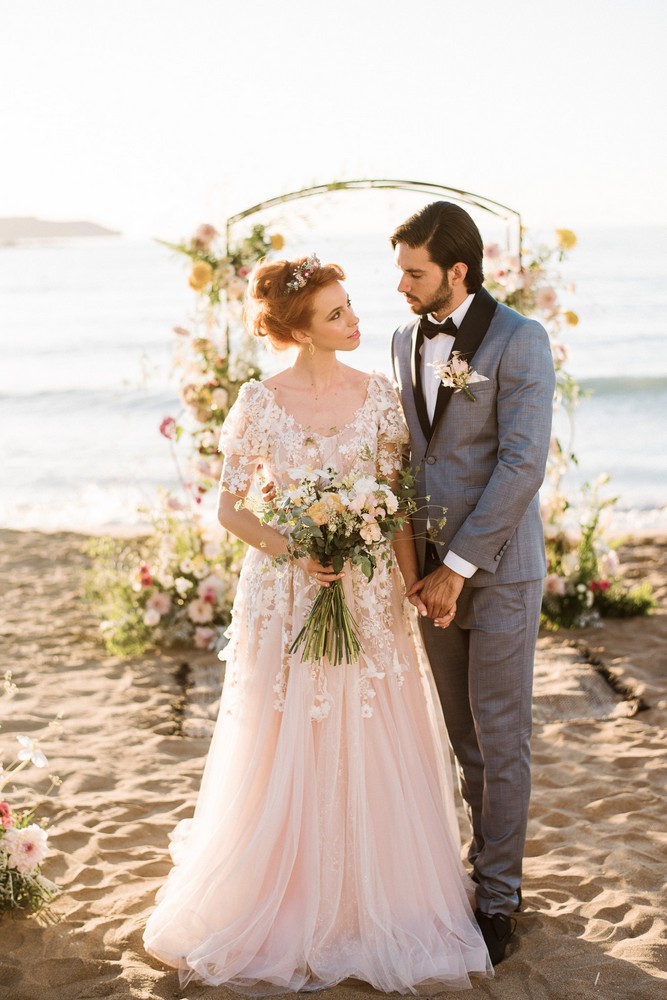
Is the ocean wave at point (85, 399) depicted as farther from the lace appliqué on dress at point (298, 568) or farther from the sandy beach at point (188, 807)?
the lace appliqué on dress at point (298, 568)

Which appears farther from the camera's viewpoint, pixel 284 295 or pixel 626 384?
pixel 626 384

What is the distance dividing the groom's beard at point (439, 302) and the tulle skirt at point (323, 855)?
972mm

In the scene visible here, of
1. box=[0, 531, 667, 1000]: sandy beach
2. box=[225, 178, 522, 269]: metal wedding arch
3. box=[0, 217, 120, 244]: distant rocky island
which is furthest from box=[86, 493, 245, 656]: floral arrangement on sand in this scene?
box=[0, 217, 120, 244]: distant rocky island

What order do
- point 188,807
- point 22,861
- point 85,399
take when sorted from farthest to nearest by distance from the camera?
point 85,399 → point 188,807 → point 22,861

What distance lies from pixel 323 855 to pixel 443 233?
1.95 metres

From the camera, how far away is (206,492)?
6312mm

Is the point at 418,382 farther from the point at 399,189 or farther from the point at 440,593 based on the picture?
the point at 399,189

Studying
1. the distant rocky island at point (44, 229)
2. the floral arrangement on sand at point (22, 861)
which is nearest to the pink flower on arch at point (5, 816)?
the floral arrangement on sand at point (22, 861)

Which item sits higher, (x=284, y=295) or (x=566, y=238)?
(x=566, y=238)

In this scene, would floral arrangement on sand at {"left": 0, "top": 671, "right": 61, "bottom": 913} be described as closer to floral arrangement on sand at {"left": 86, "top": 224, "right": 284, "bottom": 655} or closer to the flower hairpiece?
the flower hairpiece

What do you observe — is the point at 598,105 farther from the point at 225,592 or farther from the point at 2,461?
the point at 225,592

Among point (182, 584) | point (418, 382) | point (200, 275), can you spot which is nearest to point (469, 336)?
point (418, 382)

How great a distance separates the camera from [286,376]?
3.50m

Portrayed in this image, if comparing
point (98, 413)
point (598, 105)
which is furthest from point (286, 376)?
point (598, 105)
